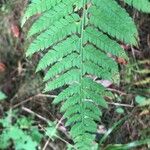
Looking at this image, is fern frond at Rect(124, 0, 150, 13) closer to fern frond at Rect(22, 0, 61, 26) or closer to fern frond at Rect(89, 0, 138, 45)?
fern frond at Rect(89, 0, 138, 45)

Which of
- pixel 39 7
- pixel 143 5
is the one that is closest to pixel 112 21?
pixel 143 5

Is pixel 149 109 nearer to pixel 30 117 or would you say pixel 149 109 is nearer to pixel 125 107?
pixel 125 107

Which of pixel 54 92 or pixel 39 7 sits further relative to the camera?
pixel 54 92

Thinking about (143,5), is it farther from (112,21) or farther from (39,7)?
(39,7)

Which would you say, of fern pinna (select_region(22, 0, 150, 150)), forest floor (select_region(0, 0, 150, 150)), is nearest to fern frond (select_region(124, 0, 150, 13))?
fern pinna (select_region(22, 0, 150, 150))

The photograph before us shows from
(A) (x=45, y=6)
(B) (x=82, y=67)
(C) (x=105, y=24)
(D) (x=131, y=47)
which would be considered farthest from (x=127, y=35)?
(D) (x=131, y=47)

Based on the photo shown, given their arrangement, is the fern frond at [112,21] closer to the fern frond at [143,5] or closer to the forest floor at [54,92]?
the fern frond at [143,5]
